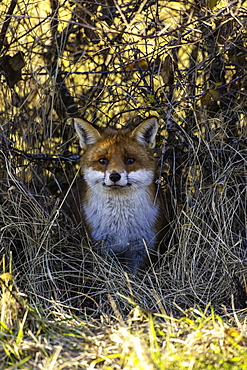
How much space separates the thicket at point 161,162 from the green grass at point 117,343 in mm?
438

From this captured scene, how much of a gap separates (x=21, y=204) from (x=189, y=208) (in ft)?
5.54

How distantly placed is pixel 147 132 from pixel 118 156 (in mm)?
441

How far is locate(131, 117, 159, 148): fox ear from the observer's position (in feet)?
15.1

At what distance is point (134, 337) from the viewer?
9.20 feet

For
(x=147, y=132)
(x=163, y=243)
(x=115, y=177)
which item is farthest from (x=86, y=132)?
(x=163, y=243)

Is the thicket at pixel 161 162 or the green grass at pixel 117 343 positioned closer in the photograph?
the green grass at pixel 117 343

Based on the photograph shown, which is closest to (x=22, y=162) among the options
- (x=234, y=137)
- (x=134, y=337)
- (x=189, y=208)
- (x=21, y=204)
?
(x=21, y=204)

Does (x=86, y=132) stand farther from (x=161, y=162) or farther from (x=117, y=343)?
(x=117, y=343)

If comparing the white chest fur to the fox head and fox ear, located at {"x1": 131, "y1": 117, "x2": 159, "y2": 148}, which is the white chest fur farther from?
fox ear, located at {"x1": 131, "y1": 117, "x2": 159, "y2": 148}

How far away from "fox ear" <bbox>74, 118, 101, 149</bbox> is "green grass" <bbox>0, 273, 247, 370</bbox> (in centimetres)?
209

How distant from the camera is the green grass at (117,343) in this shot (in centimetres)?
265

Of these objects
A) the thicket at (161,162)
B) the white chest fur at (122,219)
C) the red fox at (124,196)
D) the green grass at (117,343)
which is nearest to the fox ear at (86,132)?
the red fox at (124,196)

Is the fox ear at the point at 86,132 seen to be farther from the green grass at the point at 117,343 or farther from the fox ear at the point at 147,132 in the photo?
the green grass at the point at 117,343

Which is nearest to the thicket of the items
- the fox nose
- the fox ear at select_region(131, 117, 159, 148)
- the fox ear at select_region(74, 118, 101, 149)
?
the fox ear at select_region(131, 117, 159, 148)
